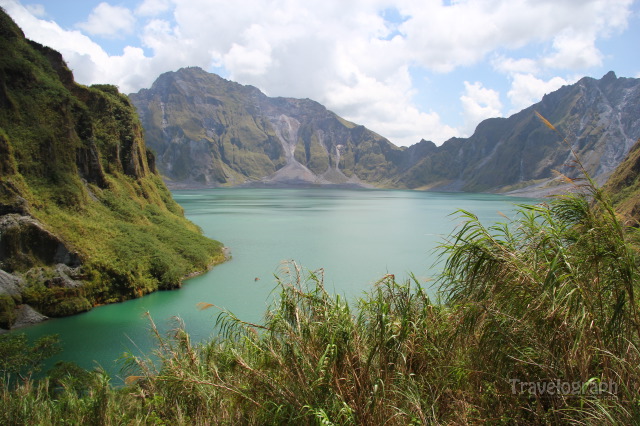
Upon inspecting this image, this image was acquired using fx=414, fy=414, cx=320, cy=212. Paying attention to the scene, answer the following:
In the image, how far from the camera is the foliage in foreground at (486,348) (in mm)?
4527

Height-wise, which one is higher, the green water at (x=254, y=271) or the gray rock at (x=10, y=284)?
the gray rock at (x=10, y=284)

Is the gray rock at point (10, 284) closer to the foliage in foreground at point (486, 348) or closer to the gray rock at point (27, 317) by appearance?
the gray rock at point (27, 317)

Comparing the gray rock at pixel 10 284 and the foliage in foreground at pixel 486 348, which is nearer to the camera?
the foliage in foreground at pixel 486 348

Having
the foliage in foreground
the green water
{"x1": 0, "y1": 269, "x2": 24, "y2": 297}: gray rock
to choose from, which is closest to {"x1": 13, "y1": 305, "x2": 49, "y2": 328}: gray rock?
the green water

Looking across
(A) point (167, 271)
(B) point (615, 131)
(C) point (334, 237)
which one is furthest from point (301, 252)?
(B) point (615, 131)

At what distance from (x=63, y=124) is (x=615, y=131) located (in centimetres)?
22744

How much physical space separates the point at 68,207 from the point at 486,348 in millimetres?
31535

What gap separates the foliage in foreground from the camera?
14.9 feet

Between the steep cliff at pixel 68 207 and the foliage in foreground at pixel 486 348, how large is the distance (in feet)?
67.5

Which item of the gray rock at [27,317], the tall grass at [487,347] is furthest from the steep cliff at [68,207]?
the tall grass at [487,347]

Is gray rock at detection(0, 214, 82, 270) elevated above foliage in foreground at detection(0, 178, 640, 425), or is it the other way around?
foliage in foreground at detection(0, 178, 640, 425)

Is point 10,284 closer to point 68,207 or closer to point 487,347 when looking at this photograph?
point 68,207

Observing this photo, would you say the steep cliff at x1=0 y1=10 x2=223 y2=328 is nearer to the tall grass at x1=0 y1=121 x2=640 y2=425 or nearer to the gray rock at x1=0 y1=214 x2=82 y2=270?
the gray rock at x1=0 y1=214 x2=82 y2=270

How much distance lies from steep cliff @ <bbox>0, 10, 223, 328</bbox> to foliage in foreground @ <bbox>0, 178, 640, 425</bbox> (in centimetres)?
2058
